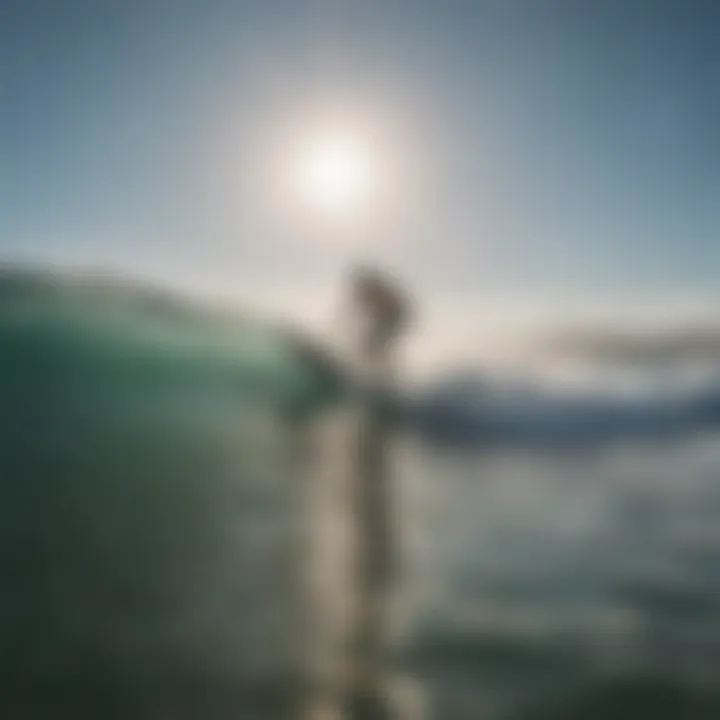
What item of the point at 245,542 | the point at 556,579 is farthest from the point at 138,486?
the point at 556,579

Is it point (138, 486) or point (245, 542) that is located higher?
point (138, 486)

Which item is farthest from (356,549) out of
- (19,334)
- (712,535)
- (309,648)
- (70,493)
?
(19,334)

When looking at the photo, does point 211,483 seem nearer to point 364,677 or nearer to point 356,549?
point 356,549

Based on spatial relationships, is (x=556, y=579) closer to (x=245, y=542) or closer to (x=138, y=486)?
(x=245, y=542)

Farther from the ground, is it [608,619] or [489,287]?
[489,287]

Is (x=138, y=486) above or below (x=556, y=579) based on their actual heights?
above

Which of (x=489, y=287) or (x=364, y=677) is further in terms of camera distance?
(x=489, y=287)

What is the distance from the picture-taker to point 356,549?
5.10 feet

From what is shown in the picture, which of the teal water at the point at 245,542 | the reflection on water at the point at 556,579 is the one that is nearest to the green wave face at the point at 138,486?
the teal water at the point at 245,542

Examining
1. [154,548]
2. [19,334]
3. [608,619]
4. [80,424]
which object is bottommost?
[608,619]

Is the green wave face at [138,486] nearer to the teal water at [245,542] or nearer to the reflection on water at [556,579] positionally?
the teal water at [245,542]

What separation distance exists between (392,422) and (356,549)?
285mm

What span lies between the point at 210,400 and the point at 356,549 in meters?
0.46

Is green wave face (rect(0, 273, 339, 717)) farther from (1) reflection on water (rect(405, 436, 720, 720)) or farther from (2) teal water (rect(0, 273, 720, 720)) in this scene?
(1) reflection on water (rect(405, 436, 720, 720))
